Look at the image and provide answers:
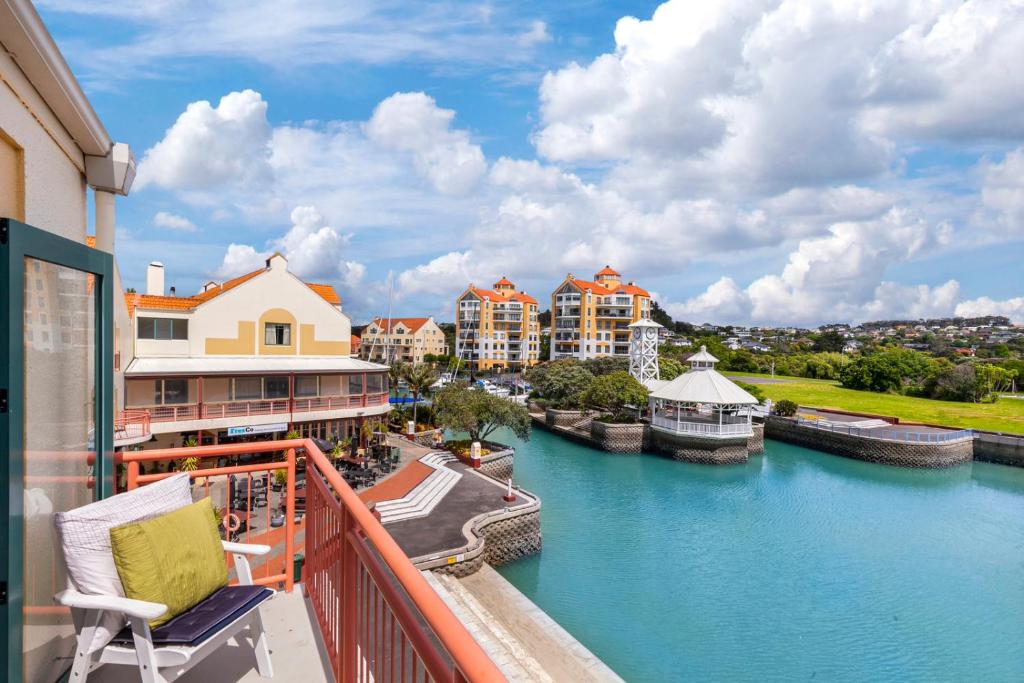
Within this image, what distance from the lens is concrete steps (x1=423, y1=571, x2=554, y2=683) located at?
9.55 m

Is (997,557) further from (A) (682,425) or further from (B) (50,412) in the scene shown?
(B) (50,412)

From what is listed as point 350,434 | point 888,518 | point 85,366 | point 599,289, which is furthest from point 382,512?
point 599,289

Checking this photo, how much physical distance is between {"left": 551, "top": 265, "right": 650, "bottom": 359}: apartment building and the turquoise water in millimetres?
41796

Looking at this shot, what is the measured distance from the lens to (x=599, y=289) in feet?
234

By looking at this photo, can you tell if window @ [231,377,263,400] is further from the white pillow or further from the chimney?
the white pillow

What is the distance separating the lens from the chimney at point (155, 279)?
24594 mm

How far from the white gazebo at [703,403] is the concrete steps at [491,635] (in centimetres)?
2273

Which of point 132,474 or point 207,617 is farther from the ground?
point 132,474

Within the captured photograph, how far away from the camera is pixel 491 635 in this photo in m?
10.6

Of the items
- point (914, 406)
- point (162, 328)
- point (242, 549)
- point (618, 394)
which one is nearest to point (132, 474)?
point (242, 549)

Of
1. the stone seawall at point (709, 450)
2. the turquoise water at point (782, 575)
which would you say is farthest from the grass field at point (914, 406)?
the stone seawall at point (709, 450)

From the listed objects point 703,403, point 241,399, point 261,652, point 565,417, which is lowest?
point 565,417

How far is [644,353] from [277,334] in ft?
96.3

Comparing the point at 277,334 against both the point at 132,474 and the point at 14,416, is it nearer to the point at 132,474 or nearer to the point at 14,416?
the point at 132,474
